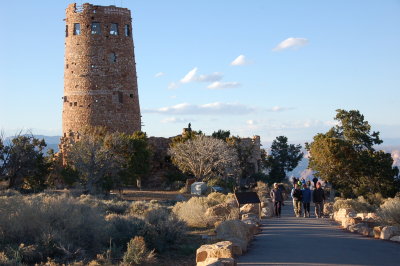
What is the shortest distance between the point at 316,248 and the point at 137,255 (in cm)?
441

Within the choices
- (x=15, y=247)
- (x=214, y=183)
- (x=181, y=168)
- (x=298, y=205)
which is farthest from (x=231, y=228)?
(x=181, y=168)

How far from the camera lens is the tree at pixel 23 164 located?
112 feet

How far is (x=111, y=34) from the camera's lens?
47312 mm

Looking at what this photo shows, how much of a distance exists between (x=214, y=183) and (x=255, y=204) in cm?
1735

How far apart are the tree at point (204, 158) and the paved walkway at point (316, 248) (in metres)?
23.4

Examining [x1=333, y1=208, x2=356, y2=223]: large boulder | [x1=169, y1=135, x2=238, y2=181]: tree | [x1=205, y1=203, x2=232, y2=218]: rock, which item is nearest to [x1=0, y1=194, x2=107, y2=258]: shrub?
[x1=205, y1=203, x2=232, y2=218]: rock

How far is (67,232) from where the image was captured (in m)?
15.1

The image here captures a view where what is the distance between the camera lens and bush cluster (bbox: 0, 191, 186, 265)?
1384cm

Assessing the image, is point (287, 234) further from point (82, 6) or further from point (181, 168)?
point (82, 6)

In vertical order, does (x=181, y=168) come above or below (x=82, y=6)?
below

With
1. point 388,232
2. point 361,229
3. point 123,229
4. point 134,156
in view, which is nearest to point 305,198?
point 361,229

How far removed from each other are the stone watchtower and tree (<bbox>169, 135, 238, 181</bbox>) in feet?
20.4

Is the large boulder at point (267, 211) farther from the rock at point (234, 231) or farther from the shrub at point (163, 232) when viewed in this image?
the rock at point (234, 231)

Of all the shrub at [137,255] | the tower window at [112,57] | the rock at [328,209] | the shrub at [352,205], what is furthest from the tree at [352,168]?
the shrub at [137,255]
